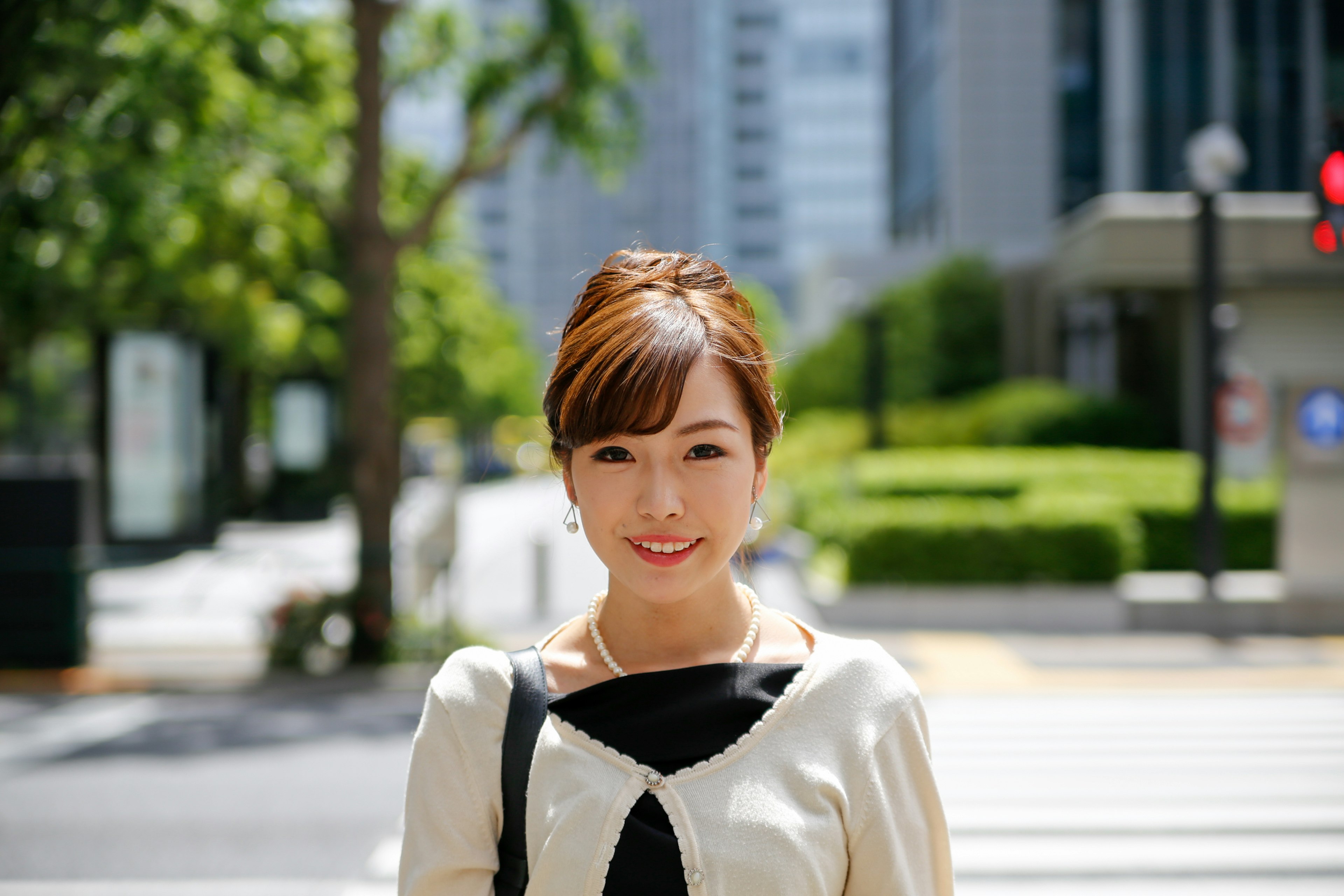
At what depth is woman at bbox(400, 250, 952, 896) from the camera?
1743 millimetres

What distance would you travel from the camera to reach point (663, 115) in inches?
4956

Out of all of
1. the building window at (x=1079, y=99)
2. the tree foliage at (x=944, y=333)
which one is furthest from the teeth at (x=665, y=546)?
the building window at (x=1079, y=99)

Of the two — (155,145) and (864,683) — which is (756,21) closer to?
(155,145)

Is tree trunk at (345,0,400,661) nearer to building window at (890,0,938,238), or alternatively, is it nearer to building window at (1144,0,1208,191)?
building window at (1144,0,1208,191)

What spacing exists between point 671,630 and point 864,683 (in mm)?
306

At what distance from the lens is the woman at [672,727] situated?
1.74m

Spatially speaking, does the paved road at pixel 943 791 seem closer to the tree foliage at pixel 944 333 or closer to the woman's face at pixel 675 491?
the woman's face at pixel 675 491

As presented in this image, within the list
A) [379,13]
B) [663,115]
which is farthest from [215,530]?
[663,115]

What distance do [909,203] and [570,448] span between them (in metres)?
53.3


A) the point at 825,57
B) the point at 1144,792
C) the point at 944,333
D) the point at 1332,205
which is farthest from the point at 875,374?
the point at 825,57

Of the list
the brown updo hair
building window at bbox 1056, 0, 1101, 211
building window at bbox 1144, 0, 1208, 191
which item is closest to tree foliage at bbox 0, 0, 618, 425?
the brown updo hair

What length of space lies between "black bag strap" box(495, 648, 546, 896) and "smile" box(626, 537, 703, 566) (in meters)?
0.25

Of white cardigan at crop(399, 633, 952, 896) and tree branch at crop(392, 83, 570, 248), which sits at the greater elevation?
tree branch at crop(392, 83, 570, 248)

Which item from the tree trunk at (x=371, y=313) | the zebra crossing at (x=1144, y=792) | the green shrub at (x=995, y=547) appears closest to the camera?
the zebra crossing at (x=1144, y=792)
